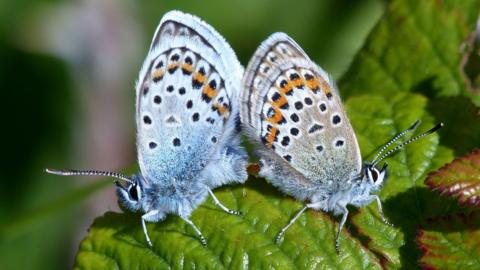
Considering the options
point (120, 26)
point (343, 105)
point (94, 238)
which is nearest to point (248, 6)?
point (120, 26)

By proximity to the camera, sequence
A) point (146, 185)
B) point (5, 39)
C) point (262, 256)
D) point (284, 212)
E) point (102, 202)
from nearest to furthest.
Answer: point (262, 256), point (284, 212), point (146, 185), point (102, 202), point (5, 39)

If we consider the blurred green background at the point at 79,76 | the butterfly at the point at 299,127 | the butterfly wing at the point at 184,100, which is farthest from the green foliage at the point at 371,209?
the blurred green background at the point at 79,76

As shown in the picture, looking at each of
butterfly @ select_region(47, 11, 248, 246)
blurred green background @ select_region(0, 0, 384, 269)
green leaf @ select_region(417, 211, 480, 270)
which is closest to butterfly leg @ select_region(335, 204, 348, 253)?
green leaf @ select_region(417, 211, 480, 270)

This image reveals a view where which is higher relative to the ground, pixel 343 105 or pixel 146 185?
pixel 343 105

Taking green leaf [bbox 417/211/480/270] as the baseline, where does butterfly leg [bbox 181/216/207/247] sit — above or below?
below

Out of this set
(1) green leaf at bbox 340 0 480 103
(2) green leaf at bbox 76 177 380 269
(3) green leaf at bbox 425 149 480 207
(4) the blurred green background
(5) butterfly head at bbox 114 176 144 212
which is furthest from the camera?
(4) the blurred green background

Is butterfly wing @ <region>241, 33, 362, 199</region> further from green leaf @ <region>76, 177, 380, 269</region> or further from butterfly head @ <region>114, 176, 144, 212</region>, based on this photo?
butterfly head @ <region>114, 176, 144, 212</region>

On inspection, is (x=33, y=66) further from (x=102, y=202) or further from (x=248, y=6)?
(x=248, y=6)
